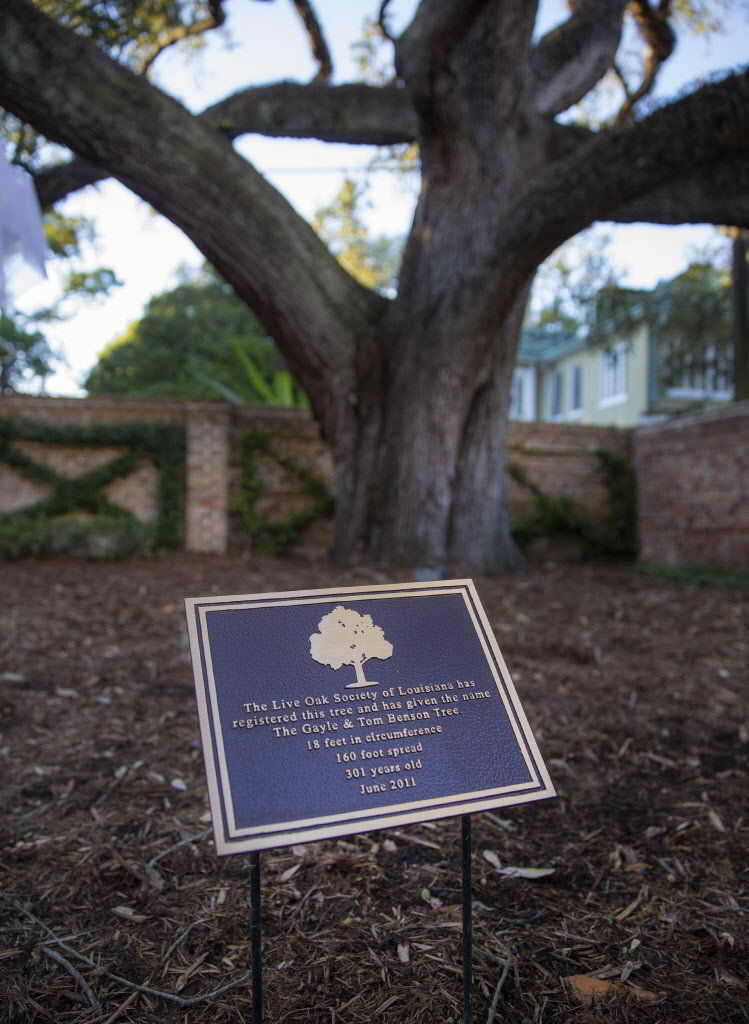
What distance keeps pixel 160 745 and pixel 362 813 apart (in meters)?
2.02

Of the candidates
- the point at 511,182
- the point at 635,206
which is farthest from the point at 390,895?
the point at 635,206

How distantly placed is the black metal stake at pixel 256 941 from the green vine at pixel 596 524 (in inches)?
356

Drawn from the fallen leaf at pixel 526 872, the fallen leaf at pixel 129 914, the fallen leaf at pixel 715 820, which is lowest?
the fallen leaf at pixel 526 872

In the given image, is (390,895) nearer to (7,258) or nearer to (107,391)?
(7,258)

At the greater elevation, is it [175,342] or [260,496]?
[175,342]

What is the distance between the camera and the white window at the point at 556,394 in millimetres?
25656

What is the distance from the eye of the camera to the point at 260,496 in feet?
30.6

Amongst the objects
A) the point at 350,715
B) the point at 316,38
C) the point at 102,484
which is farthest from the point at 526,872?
the point at 316,38

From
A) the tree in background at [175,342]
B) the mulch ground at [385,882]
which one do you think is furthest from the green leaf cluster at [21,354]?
the mulch ground at [385,882]

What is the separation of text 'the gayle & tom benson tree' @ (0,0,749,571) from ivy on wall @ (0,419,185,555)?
2.71m

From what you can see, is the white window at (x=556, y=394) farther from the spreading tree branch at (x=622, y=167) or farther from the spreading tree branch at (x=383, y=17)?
the spreading tree branch at (x=622, y=167)

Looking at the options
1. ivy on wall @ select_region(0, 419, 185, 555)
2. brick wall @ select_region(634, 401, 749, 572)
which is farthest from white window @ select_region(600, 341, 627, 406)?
ivy on wall @ select_region(0, 419, 185, 555)

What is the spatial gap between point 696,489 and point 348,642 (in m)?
8.19

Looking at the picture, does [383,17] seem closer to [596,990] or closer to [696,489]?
[696,489]
